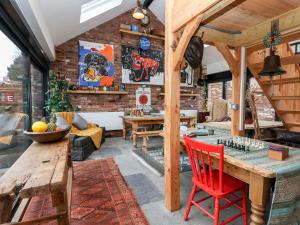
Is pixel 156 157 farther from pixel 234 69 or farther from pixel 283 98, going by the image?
pixel 283 98

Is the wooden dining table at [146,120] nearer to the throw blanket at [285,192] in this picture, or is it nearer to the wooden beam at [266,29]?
the wooden beam at [266,29]

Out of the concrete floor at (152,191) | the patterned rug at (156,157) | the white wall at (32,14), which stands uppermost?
the white wall at (32,14)

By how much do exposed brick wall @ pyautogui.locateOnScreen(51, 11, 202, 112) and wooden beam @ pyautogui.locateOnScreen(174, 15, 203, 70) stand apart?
423 centimetres

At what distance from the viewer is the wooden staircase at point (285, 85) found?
2.75 meters

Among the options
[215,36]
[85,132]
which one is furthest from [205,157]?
[85,132]

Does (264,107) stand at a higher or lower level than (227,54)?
lower

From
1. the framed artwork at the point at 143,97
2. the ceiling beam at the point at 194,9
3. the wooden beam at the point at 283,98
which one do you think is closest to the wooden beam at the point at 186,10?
the ceiling beam at the point at 194,9

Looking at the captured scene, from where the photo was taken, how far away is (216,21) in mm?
2355

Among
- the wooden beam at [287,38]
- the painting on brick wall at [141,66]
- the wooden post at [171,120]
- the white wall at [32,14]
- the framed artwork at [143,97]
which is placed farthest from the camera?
the framed artwork at [143,97]

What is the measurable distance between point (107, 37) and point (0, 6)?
159 inches

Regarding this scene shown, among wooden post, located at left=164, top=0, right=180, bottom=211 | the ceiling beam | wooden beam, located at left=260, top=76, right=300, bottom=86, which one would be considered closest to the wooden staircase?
wooden beam, located at left=260, top=76, right=300, bottom=86

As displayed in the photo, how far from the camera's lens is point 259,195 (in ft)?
3.99

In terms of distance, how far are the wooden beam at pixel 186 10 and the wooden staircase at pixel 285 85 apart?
169 cm

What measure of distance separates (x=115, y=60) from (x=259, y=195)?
535cm
